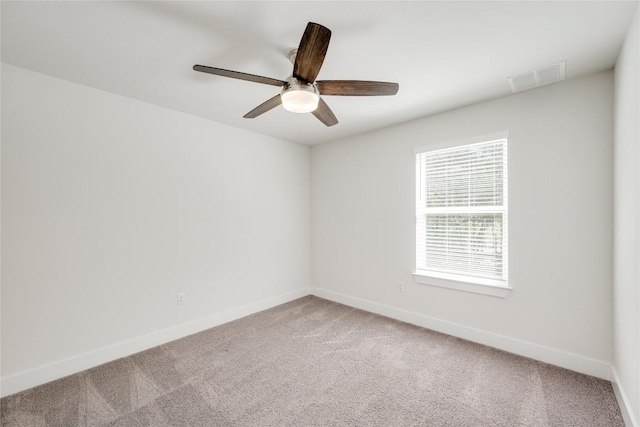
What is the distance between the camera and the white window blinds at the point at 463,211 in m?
2.74

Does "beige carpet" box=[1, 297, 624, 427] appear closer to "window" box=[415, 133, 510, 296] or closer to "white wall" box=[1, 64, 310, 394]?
"white wall" box=[1, 64, 310, 394]

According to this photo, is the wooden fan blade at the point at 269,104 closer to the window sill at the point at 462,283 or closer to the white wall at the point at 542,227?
the white wall at the point at 542,227

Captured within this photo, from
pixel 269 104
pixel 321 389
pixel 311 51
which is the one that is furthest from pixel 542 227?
pixel 269 104

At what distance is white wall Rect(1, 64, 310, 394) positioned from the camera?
212 cm

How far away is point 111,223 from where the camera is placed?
8.38 feet

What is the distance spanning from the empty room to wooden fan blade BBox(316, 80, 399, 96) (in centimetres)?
3

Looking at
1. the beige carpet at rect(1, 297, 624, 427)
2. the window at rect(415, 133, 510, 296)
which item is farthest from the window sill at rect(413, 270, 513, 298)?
the beige carpet at rect(1, 297, 624, 427)

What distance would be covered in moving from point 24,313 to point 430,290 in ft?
12.2

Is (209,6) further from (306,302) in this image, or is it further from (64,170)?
(306,302)

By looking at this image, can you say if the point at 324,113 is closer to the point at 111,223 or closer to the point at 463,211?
the point at 463,211

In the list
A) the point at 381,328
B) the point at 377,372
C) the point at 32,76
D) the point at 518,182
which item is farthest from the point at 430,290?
the point at 32,76

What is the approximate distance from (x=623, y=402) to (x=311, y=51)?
3.02 m

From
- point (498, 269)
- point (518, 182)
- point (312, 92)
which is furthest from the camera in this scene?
point (498, 269)

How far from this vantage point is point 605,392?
6.62 ft
